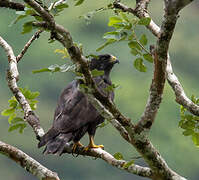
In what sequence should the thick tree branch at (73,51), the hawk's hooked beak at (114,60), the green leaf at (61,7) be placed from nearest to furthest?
the thick tree branch at (73,51), the green leaf at (61,7), the hawk's hooked beak at (114,60)

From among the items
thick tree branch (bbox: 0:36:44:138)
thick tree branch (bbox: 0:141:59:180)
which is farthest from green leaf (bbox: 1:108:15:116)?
thick tree branch (bbox: 0:141:59:180)

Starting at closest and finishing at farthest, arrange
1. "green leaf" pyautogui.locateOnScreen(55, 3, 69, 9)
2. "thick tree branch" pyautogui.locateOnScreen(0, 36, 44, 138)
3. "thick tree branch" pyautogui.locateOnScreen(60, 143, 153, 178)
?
"green leaf" pyautogui.locateOnScreen(55, 3, 69, 9), "thick tree branch" pyautogui.locateOnScreen(60, 143, 153, 178), "thick tree branch" pyautogui.locateOnScreen(0, 36, 44, 138)

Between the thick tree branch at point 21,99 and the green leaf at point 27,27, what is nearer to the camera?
the green leaf at point 27,27

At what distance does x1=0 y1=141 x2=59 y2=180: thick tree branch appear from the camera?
3838 mm

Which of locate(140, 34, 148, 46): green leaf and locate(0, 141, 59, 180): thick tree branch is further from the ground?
locate(140, 34, 148, 46): green leaf

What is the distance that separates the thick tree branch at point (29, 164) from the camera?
151 inches

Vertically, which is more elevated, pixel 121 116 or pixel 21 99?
pixel 121 116

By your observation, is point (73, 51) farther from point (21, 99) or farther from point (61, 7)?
point (21, 99)

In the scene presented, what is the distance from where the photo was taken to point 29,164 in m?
3.95

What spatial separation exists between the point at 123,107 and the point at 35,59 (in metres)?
7.13

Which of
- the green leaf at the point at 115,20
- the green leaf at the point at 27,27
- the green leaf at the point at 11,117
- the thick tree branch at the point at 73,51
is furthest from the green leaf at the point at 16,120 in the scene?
the green leaf at the point at 27,27

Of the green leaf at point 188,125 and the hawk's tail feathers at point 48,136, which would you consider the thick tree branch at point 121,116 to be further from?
the hawk's tail feathers at point 48,136

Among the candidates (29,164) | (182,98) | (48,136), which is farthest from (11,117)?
(182,98)

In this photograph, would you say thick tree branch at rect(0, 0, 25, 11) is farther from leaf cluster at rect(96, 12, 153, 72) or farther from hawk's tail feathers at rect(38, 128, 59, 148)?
hawk's tail feathers at rect(38, 128, 59, 148)
